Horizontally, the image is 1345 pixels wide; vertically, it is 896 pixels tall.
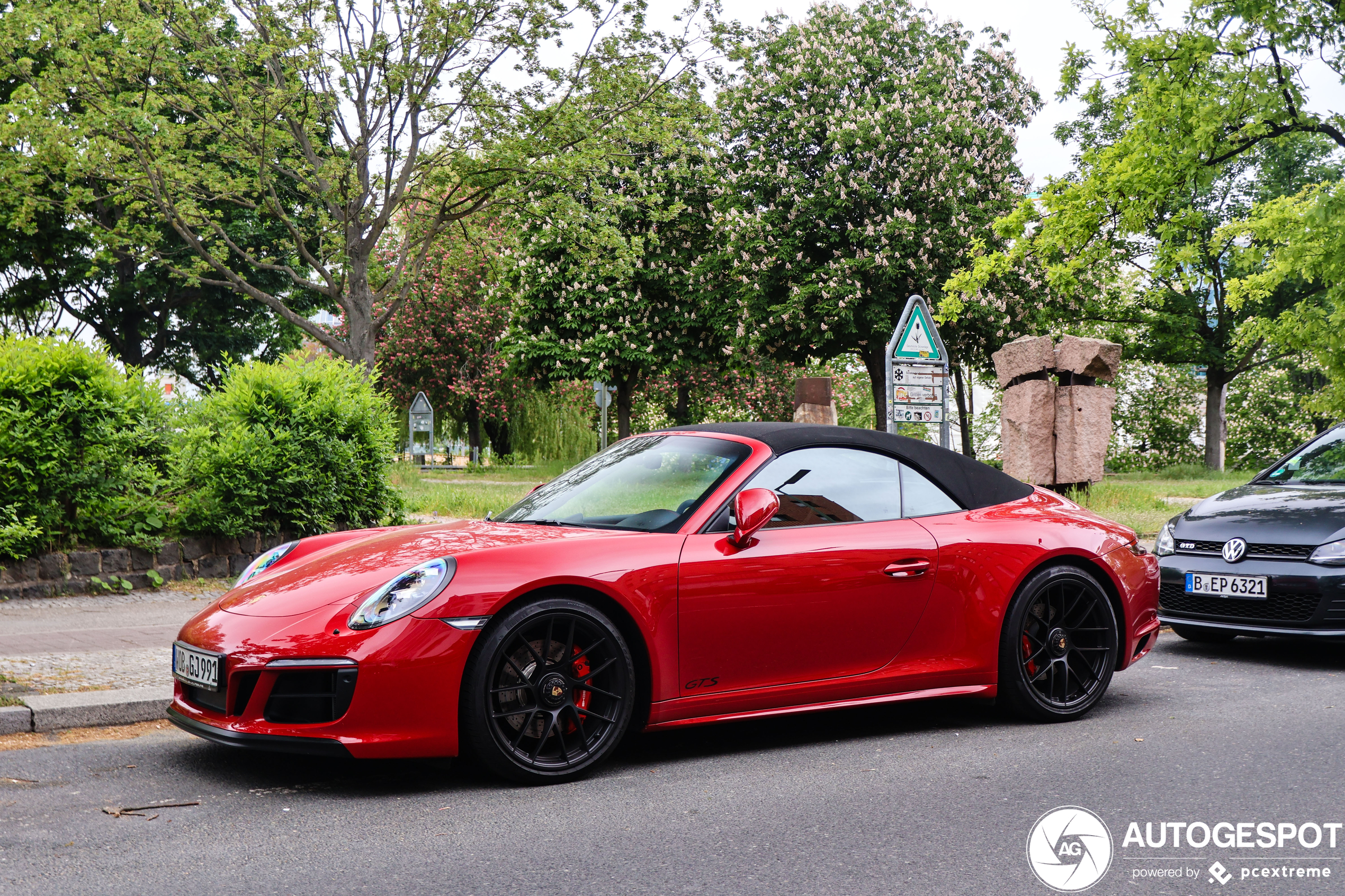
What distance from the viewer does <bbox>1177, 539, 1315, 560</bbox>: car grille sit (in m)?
6.94

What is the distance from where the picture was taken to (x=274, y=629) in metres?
4.26

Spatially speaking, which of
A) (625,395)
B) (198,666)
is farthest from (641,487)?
(625,395)

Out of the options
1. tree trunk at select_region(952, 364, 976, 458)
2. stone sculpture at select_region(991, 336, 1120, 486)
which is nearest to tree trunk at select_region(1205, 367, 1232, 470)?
tree trunk at select_region(952, 364, 976, 458)

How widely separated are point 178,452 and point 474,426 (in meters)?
36.9

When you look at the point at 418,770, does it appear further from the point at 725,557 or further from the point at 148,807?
the point at 725,557

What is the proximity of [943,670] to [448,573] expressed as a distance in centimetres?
230

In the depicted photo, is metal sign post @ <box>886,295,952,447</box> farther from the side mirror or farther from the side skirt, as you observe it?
the side mirror

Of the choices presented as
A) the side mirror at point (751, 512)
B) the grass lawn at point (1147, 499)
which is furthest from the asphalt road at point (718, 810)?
the grass lawn at point (1147, 499)

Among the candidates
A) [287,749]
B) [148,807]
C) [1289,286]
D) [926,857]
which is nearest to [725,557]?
[926,857]

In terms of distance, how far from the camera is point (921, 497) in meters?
5.43

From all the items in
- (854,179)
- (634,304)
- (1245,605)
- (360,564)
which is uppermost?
(854,179)

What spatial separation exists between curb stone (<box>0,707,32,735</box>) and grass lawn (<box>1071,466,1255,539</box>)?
11.5 metres

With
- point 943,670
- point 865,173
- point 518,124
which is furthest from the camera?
A: point 865,173

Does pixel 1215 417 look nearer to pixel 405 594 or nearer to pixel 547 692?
pixel 547 692
